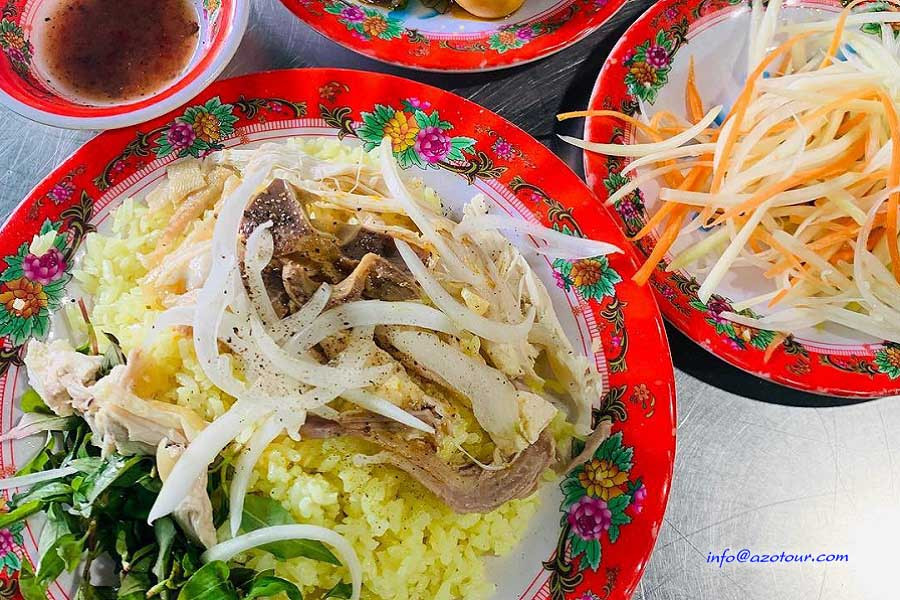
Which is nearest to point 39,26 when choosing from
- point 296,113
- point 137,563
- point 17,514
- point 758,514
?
point 296,113

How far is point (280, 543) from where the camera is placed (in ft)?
4.57

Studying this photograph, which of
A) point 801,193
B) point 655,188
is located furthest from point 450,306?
point 801,193

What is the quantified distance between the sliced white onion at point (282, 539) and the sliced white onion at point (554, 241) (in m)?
0.77

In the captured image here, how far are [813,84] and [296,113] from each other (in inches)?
55.4

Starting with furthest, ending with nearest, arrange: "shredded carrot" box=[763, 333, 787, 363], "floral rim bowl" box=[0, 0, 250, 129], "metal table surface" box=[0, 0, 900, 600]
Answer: "metal table surface" box=[0, 0, 900, 600] → "shredded carrot" box=[763, 333, 787, 363] → "floral rim bowl" box=[0, 0, 250, 129]

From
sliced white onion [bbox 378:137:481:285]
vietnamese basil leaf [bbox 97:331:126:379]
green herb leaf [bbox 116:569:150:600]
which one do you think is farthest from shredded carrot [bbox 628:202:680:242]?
green herb leaf [bbox 116:569:150:600]

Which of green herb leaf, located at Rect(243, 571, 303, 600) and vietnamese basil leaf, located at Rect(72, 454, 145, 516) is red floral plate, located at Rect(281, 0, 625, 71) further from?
green herb leaf, located at Rect(243, 571, 303, 600)

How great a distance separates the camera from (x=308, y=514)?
4.64ft

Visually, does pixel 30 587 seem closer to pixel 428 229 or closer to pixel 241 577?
pixel 241 577

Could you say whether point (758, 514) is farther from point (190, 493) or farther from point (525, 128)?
point (190, 493)

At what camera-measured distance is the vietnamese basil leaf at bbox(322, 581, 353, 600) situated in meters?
1.41

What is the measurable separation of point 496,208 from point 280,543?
3.15ft

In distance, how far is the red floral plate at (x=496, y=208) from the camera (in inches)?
61.4

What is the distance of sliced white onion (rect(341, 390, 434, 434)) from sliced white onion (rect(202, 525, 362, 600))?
Answer: 260 mm
